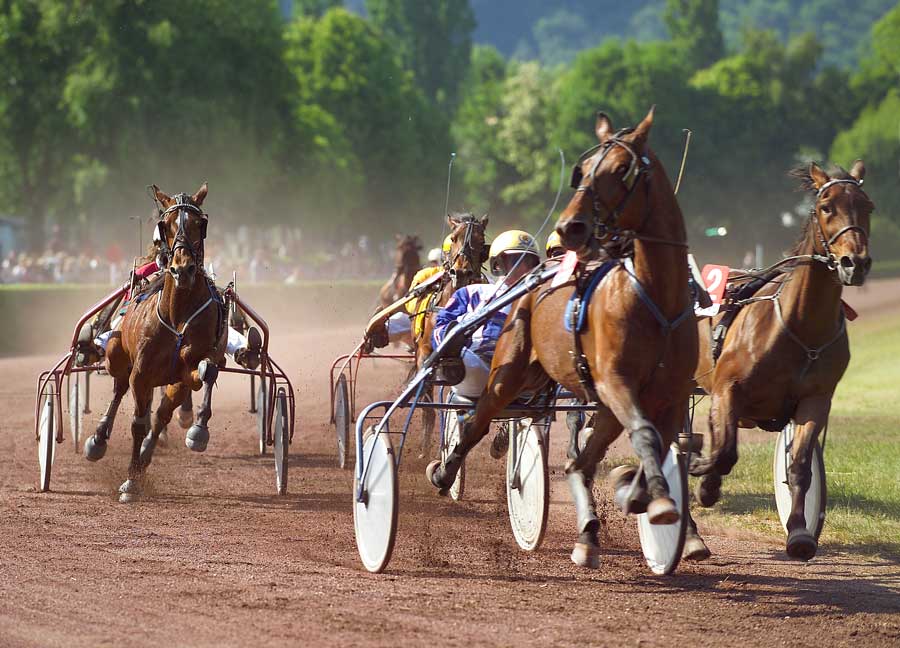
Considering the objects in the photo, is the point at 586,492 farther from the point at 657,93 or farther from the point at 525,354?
the point at 657,93

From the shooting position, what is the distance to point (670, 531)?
21.0 feet

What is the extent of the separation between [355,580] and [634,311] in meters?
1.80

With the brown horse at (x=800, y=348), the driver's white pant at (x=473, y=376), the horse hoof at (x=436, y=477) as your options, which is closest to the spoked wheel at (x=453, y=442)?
the driver's white pant at (x=473, y=376)

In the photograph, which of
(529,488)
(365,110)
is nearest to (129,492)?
(529,488)

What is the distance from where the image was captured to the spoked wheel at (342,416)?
1068 centimetres

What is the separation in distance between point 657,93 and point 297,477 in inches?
2063

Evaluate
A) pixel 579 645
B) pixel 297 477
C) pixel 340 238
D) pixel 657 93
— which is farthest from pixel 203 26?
pixel 579 645

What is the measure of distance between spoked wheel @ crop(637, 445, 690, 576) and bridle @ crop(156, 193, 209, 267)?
3570 millimetres

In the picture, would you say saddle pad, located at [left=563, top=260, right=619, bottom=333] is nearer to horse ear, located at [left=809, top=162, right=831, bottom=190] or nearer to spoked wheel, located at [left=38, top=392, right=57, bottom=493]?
horse ear, located at [left=809, top=162, right=831, bottom=190]

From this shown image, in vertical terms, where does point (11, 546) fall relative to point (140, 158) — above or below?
below

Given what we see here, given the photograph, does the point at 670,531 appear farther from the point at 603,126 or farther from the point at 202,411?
the point at 202,411

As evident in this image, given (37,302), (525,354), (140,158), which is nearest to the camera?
(525,354)

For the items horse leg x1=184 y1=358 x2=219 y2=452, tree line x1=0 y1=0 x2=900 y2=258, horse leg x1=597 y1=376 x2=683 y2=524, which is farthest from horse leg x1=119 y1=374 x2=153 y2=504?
tree line x1=0 y1=0 x2=900 y2=258

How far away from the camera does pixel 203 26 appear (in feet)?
130
